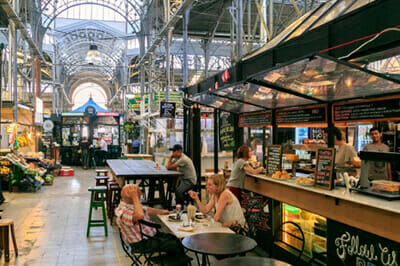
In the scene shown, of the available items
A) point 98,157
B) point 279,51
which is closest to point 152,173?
point 279,51

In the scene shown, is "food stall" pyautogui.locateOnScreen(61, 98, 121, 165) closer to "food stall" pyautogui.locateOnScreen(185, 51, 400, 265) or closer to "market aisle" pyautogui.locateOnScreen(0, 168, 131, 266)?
"market aisle" pyautogui.locateOnScreen(0, 168, 131, 266)

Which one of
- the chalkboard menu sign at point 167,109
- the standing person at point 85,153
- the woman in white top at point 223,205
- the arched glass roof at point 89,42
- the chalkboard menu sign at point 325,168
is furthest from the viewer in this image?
the arched glass roof at point 89,42

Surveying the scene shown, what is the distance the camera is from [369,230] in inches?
149

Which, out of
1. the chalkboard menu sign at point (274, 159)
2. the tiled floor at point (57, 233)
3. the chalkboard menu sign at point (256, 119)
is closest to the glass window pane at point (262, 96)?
the chalkboard menu sign at point (256, 119)

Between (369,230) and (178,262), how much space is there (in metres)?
1.98

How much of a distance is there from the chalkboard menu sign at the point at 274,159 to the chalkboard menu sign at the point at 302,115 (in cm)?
57

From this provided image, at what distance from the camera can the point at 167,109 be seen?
499 inches

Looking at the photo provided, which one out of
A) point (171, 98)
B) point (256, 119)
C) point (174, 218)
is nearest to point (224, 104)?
point (256, 119)

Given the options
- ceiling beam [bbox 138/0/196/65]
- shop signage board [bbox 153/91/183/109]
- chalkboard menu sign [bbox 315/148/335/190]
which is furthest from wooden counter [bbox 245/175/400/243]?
shop signage board [bbox 153/91/183/109]

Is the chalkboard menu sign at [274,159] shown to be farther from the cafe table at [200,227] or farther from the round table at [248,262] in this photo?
the round table at [248,262]

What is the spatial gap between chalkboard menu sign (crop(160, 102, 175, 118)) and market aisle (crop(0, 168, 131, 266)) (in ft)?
11.4

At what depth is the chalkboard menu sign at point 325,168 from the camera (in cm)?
475

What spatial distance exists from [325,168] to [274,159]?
1.48m

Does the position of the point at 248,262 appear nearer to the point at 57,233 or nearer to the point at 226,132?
the point at 57,233
